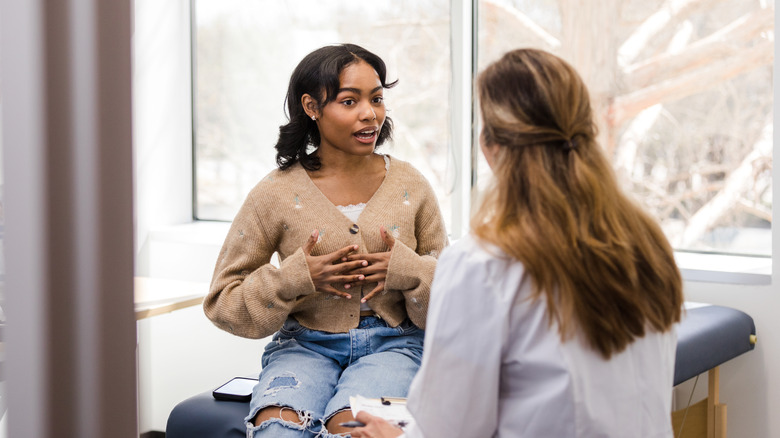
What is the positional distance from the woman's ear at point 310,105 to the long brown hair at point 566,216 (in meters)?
0.92

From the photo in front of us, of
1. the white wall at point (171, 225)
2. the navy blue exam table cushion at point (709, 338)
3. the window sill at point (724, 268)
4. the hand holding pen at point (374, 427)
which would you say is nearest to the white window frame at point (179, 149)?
the white wall at point (171, 225)

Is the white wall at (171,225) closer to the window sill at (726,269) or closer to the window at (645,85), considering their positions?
the window at (645,85)

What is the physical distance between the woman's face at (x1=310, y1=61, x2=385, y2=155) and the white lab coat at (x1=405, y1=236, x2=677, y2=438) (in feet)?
2.95

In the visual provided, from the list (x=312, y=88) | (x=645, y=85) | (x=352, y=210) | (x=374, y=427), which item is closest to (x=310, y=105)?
(x=312, y=88)

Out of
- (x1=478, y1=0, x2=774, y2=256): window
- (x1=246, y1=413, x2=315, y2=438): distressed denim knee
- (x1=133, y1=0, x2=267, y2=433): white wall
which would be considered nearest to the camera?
(x1=246, y1=413, x2=315, y2=438): distressed denim knee

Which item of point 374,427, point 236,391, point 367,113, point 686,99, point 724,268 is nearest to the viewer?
point 374,427

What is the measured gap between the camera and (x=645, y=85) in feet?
9.30

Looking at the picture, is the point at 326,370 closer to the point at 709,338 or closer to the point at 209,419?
the point at 209,419

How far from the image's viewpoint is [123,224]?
0.69 metres

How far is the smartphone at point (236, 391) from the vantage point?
6.77 ft

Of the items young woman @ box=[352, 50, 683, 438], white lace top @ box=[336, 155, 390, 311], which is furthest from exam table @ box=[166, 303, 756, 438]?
young woman @ box=[352, 50, 683, 438]

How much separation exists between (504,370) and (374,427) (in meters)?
0.36

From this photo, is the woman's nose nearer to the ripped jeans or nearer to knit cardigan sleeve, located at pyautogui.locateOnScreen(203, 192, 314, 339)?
knit cardigan sleeve, located at pyautogui.locateOnScreen(203, 192, 314, 339)

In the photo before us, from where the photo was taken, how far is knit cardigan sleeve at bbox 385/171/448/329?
1.85 m
